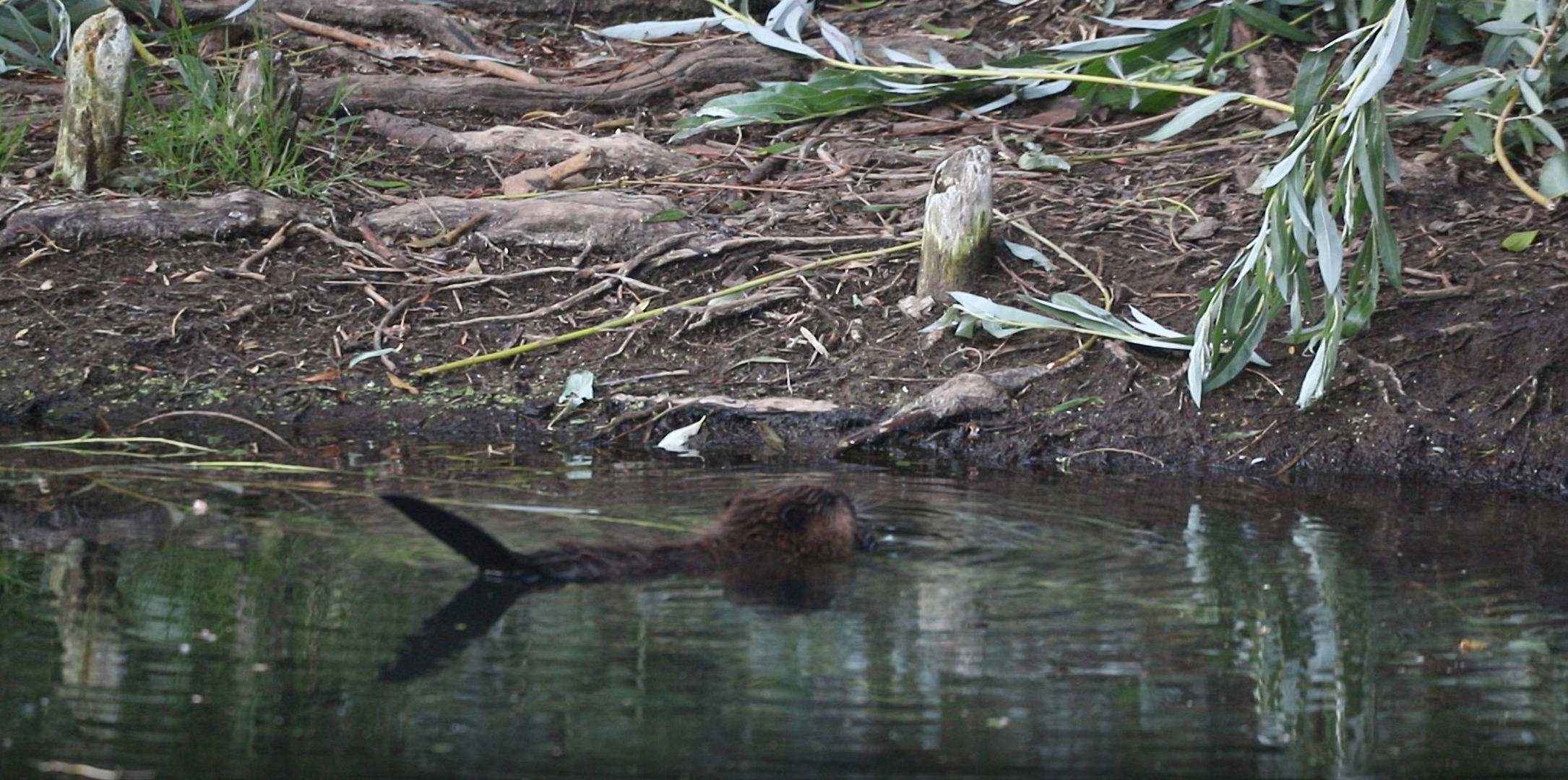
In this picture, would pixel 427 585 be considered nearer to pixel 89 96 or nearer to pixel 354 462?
pixel 354 462

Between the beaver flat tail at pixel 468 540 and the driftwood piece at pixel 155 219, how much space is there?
12.6 ft

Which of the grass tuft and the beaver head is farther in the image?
the grass tuft

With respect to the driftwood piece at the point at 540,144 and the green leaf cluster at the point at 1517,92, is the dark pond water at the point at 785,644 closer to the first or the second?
the green leaf cluster at the point at 1517,92

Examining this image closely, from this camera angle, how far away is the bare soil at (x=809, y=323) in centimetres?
621

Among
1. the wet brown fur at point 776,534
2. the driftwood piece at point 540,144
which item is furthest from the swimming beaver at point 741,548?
the driftwood piece at point 540,144

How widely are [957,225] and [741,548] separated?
265 cm

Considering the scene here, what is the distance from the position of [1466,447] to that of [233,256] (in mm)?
5008

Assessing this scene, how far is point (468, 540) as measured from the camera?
413 centimetres

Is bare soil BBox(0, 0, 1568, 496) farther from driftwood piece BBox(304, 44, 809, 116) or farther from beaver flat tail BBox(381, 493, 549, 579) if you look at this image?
beaver flat tail BBox(381, 493, 549, 579)

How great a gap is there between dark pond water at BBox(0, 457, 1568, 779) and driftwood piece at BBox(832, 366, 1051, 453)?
0.91m

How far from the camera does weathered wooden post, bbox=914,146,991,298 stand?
22.4ft

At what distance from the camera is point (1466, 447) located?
236 inches

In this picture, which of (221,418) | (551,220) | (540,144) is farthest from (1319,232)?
(540,144)

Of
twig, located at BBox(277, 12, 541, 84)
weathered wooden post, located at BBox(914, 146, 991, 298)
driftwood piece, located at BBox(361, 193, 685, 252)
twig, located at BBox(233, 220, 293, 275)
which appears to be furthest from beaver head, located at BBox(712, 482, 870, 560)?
twig, located at BBox(277, 12, 541, 84)
